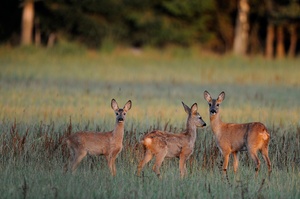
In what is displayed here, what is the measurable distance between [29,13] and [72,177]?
28866 mm

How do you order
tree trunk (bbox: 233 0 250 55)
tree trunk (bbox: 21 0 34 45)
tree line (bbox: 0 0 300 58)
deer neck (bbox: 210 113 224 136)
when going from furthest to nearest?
tree trunk (bbox: 233 0 250 55), tree line (bbox: 0 0 300 58), tree trunk (bbox: 21 0 34 45), deer neck (bbox: 210 113 224 136)

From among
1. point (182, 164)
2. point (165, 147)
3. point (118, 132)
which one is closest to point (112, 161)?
point (118, 132)

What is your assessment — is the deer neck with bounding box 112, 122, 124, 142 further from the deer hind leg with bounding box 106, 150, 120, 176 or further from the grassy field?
the grassy field

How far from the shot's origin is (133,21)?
4275 centimetres

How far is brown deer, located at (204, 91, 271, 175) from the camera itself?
11.0 m

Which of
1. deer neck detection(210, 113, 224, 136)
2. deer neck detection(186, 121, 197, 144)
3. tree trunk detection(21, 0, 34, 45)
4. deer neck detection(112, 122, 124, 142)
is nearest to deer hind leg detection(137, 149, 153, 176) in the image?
deer neck detection(112, 122, 124, 142)

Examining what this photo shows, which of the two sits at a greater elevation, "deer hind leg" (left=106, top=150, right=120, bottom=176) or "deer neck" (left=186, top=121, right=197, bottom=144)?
"deer neck" (left=186, top=121, right=197, bottom=144)

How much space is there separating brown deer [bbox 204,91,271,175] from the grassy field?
0.76 ft

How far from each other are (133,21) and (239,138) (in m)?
31.9

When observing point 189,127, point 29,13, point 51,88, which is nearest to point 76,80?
point 51,88

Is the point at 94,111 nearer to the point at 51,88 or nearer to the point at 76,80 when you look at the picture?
the point at 51,88

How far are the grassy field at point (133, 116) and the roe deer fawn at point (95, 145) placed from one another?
196 millimetres

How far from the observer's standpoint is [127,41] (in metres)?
42.3

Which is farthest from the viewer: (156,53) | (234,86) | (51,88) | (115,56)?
(156,53)
